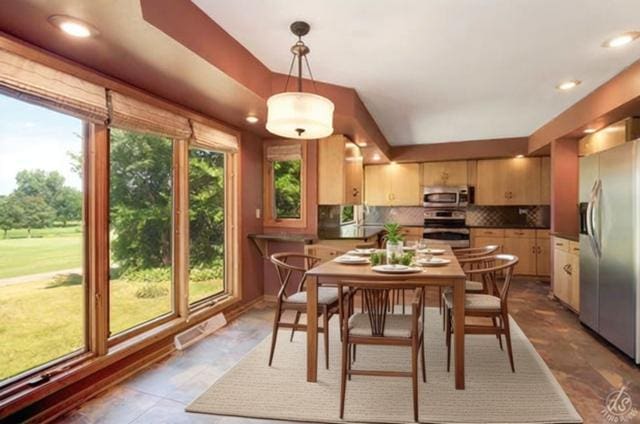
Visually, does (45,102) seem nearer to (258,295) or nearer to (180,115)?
(180,115)

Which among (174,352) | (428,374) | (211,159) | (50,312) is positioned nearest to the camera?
(50,312)

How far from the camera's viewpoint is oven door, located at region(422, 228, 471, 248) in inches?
247

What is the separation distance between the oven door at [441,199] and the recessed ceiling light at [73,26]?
5665 mm

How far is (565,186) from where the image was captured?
182 inches

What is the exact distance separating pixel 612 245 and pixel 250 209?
11.6 feet

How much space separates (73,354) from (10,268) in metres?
0.68

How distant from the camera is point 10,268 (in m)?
2.05

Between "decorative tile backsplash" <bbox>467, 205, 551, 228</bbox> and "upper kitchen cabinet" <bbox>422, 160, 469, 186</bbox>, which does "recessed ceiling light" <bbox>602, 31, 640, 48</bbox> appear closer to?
"upper kitchen cabinet" <bbox>422, 160, 469, 186</bbox>

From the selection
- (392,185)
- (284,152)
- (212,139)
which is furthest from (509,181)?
(212,139)

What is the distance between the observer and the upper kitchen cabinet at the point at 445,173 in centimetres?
643

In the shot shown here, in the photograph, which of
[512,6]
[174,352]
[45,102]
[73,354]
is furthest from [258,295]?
[512,6]

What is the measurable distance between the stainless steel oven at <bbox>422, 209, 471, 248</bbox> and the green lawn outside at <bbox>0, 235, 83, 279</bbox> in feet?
17.8

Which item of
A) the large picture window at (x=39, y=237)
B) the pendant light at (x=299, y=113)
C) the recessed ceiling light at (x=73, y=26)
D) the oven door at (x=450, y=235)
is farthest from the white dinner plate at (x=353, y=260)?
the oven door at (x=450, y=235)

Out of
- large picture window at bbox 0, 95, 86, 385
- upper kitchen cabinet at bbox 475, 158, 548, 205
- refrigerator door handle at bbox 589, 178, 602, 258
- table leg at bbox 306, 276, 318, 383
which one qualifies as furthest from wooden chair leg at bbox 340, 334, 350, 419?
upper kitchen cabinet at bbox 475, 158, 548, 205
